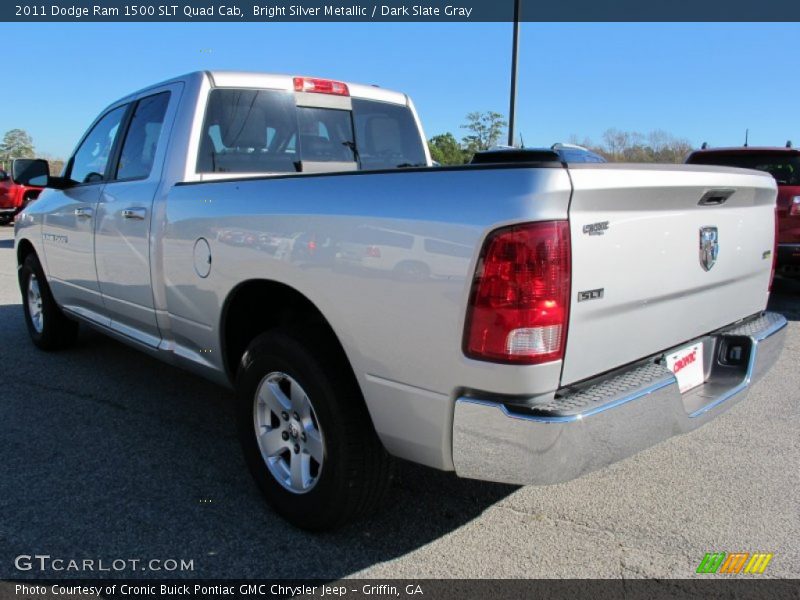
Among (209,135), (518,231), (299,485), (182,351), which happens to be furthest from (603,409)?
(209,135)

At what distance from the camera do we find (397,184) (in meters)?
2.20

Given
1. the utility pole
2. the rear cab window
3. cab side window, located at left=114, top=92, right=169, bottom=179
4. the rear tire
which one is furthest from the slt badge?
the utility pole

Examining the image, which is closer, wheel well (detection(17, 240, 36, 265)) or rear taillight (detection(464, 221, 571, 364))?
rear taillight (detection(464, 221, 571, 364))

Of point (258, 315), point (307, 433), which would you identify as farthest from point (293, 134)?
point (307, 433)

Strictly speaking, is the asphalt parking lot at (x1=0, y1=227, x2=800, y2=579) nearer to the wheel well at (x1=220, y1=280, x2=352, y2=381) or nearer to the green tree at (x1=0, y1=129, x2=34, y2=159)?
the wheel well at (x1=220, y1=280, x2=352, y2=381)

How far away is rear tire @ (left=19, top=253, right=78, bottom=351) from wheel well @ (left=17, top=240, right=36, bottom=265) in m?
0.04

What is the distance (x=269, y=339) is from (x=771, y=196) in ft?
7.98

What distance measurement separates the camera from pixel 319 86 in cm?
405

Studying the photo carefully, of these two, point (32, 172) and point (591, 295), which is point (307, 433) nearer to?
point (591, 295)

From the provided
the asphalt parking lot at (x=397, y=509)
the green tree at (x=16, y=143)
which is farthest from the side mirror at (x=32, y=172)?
the green tree at (x=16, y=143)

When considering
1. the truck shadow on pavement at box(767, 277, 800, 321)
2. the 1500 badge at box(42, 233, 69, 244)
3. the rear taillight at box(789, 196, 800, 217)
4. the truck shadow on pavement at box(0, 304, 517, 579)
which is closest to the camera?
the truck shadow on pavement at box(0, 304, 517, 579)

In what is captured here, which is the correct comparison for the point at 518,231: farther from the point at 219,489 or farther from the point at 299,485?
the point at 219,489

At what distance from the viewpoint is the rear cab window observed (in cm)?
358

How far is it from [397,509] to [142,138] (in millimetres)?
2698
